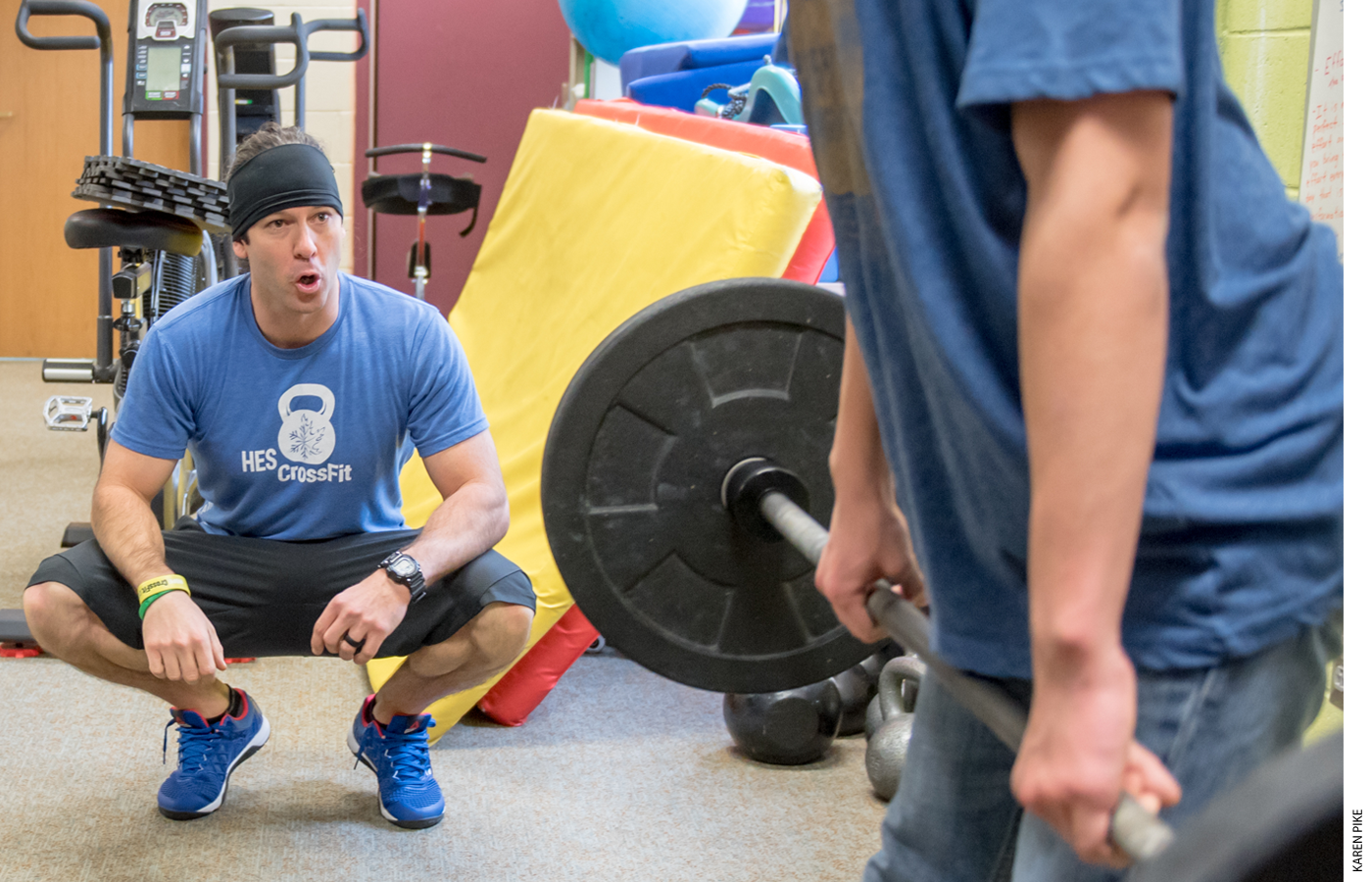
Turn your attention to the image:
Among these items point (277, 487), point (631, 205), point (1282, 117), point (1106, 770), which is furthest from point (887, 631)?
point (631, 205)

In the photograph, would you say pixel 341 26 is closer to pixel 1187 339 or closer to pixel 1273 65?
pixel 1273 65

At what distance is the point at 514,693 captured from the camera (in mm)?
2248

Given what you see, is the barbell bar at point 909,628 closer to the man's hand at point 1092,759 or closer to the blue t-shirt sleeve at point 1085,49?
the man's hand at point 1092,759

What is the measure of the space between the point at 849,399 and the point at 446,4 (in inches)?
215

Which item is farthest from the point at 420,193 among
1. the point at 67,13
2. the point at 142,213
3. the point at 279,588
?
the point at 279,588

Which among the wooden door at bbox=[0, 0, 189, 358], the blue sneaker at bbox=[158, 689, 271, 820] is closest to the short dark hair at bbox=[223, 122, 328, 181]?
the blue sneaker at bbox=[158, 689, 271, 820]

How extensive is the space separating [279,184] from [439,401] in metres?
0.45

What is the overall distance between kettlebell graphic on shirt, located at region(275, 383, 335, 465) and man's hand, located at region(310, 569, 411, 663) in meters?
0.29

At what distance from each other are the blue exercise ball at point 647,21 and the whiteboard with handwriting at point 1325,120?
226cm

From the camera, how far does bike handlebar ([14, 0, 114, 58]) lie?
3.00 m

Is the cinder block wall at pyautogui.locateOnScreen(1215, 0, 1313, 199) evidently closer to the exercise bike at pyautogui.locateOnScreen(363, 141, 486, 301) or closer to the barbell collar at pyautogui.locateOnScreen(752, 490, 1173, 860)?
the barbell collar at pyautogui.locateOnScreen(752, 490, 1173, 860)

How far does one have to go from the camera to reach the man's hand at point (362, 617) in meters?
1.73

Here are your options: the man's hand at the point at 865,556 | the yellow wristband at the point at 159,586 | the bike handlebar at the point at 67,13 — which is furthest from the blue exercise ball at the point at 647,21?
the man's hand at the point at 865,556

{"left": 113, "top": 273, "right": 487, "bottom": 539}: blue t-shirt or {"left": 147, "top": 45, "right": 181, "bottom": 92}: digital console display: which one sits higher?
{"left": 147, "top": 45, "right": 181, "bottom": 92}: digital console display
